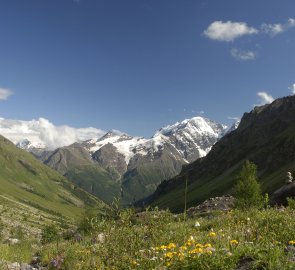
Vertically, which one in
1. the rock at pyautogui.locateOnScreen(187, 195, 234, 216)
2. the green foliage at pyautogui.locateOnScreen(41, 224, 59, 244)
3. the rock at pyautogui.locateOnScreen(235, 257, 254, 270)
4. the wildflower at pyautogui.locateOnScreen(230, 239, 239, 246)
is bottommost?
the rock at pyautogui.locateOnScreen(235, 257, 254, 270)

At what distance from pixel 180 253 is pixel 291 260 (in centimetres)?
201

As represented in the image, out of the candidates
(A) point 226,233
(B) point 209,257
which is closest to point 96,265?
(B) point 209,257

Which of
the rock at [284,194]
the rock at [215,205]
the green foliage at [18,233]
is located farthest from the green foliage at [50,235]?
the rock at [284,194]

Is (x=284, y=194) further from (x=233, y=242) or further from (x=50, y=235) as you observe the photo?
(x=233, y=242)

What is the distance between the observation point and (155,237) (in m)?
8.92

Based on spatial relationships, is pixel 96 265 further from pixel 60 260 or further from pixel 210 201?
pixel 210 201

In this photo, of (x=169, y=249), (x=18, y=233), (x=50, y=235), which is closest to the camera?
(x=169, y=249)

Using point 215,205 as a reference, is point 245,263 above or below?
below

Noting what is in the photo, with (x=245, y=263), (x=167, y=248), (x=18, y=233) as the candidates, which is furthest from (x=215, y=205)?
(x=245, y=263)

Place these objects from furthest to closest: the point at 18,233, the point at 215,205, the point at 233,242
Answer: the point at 215,205 < the point at 18,233 < the point at 233,242

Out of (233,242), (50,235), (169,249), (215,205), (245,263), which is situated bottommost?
(245,263)

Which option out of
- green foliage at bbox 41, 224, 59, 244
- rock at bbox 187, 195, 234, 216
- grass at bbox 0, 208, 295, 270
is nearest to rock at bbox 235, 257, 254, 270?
grass at bbox 0, 208, 295, 270

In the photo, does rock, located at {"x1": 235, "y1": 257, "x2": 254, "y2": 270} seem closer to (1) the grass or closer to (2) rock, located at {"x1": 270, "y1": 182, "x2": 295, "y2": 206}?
(1) the grass

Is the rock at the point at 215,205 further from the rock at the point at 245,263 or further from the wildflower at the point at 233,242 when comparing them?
the rock at the point at 245,263
